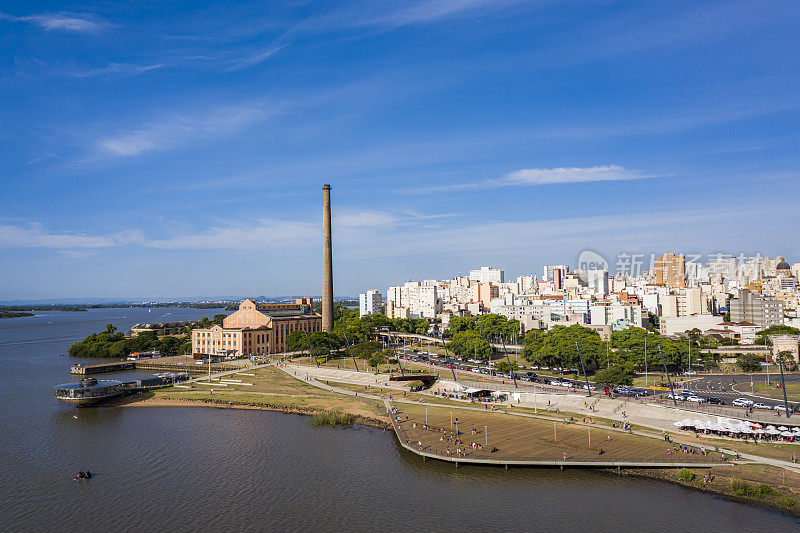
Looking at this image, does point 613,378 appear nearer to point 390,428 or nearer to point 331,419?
point 390,428

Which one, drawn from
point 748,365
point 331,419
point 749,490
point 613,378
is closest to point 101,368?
point 331,419

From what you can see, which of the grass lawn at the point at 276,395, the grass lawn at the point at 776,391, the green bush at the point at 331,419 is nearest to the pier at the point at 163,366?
the grass lawn at the point at 276,395

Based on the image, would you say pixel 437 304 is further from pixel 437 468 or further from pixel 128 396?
pixel 437 468

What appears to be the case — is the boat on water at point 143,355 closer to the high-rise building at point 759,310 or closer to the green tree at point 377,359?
the green tree at point 377,359

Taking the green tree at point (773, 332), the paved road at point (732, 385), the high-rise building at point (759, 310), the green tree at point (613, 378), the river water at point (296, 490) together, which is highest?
the high-rise building at point (759, 310)

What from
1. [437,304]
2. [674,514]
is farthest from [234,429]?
[437,304]

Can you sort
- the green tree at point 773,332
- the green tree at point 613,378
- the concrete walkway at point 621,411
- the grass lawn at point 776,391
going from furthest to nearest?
1. the green tree at point 773,332
2. the green tree at point 613,378
3. the grass lawn at point 776,391
4. the concrete walkway at point 621,411

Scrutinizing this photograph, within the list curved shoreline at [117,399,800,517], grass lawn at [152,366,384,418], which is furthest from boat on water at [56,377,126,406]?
grass lawn at [152,366,384,418]
